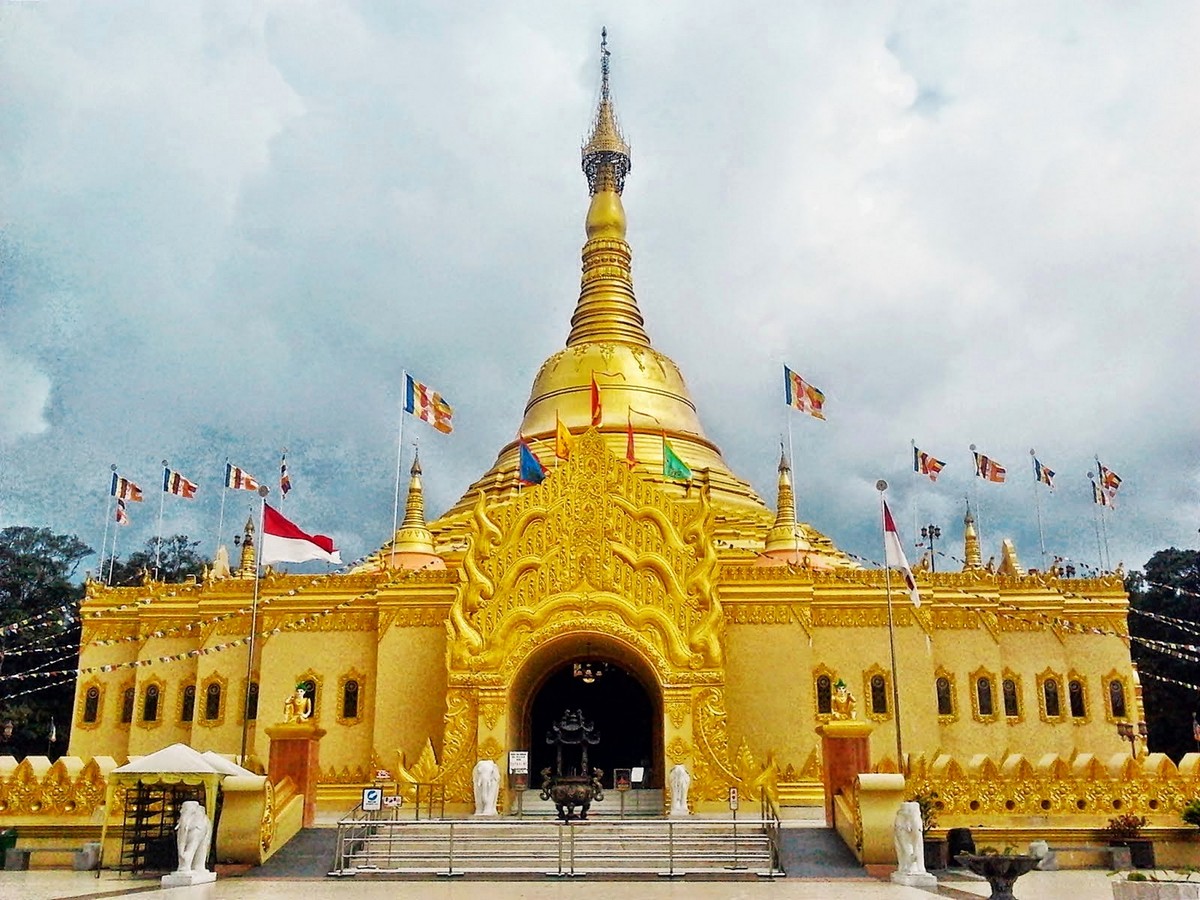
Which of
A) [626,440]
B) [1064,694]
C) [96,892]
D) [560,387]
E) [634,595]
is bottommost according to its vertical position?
[96,892]

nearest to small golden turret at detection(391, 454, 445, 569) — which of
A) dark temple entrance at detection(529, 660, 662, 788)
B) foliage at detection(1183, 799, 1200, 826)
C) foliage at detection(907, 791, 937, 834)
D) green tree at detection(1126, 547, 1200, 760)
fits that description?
dark temple entrance at detection(529, 660, 662, 788)

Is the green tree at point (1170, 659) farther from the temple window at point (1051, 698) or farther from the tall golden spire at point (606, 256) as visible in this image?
the tall golden spire at point (606, 256)

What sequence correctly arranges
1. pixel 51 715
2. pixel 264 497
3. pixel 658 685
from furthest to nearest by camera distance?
1. pixel 51 715
2. pixel 658 685
3. pixel 264 497

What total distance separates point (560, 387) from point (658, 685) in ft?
54.3

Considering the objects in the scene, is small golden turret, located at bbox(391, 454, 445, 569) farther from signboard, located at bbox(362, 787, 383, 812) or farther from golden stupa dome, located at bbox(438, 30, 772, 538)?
signboard, located at bbox(362, 787, 383, 812)

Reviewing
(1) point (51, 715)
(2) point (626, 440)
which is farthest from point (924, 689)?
(1) point (51, 715)

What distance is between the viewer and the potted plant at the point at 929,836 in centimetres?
2062

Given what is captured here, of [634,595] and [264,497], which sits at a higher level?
[264,497]

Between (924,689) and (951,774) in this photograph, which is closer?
(951,774)

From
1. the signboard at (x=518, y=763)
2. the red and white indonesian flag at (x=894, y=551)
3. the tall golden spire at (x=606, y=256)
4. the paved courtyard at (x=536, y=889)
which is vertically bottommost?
the paved courtyard at (x=536, y=889)

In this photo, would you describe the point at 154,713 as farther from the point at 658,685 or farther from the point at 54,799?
the point at 658,685

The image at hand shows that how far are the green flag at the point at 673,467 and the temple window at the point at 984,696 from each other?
1035cm

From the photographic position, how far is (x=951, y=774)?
868 inches

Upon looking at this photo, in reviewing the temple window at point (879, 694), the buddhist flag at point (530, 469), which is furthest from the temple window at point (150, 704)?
the temple window at point (879, 694)
